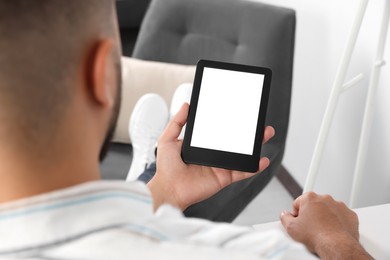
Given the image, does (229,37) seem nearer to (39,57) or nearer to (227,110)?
(227,110)

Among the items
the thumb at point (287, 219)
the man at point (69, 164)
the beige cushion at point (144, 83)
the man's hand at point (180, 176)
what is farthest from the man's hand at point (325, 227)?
the beige cushion at point (144, 83)

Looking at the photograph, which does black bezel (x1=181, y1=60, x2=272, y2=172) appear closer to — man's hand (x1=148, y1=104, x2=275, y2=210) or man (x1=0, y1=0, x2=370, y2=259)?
man's hand (x1=148, y1=104, x2=275, y2=210)

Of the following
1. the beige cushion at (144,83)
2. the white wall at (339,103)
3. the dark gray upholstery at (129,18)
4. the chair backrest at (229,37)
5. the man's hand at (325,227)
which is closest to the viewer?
the man's hand at (325,227)

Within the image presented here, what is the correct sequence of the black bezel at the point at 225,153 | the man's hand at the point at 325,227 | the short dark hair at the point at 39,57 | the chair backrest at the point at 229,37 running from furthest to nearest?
the chair backrest at the point at 229,37
the black bezel at the point at 225,153
the man's hand at the point at 325,227
the short dark hair at the point at 39,57

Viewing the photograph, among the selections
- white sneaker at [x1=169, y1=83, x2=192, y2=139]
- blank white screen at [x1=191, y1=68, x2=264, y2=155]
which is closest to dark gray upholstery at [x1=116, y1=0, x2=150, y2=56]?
white sneaker at [x1=169, y1=83, x2=192, y2=139]

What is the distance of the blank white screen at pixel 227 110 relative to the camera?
116cm

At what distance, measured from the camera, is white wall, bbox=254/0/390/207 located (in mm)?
1691

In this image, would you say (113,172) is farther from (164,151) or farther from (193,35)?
(164,151)

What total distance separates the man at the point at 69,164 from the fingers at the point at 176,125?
52 centimetres

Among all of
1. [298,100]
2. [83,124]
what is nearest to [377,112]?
[298,100]

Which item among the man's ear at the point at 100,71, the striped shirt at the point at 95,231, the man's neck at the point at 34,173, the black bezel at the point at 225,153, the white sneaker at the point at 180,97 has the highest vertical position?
the man's ear at the point at 100,71

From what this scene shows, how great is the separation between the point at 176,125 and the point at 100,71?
565 millimetres

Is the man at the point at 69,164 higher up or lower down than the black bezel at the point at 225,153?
higher up

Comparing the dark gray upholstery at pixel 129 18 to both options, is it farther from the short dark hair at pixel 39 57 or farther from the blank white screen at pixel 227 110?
the short dark hair at pixel 39 57
